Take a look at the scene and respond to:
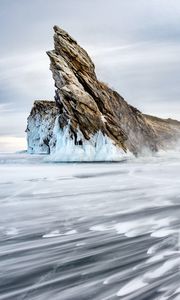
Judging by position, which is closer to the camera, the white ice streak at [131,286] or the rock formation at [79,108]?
the white ice streak at [131,286]

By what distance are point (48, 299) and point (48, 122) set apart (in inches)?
4529

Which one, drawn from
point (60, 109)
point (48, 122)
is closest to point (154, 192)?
point (60, 109)

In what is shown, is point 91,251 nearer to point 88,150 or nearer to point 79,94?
point 88,150

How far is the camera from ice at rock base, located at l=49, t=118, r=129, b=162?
176ft

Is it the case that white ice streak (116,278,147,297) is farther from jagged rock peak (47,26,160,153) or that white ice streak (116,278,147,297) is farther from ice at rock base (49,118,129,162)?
jagged rock peak (47,26,160,153)

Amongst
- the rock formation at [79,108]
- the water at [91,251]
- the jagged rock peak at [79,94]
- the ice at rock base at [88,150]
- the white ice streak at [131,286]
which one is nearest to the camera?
the white ice streak at [131,286]

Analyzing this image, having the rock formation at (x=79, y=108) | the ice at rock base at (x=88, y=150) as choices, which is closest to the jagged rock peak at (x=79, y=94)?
the rock formation at (x=79, y=108)

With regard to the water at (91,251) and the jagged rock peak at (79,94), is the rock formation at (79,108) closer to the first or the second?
the jagged rock peak at (79,94)

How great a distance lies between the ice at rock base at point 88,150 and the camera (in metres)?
53.5

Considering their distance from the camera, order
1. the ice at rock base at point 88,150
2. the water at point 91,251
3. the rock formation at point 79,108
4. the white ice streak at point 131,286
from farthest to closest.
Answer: the rock formation at point 79,108 → the ice at rock base at point 88,150 → the water at point 91,251 → the white ice streak at point 131,286

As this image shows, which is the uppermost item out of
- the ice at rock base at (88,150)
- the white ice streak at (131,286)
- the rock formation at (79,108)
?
the rock formation at (79,108)

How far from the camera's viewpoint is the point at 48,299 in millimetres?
4875

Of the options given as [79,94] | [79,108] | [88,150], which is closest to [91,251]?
[88,150]

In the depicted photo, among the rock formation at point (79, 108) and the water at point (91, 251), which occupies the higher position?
the rock formation at point (79, 108)
